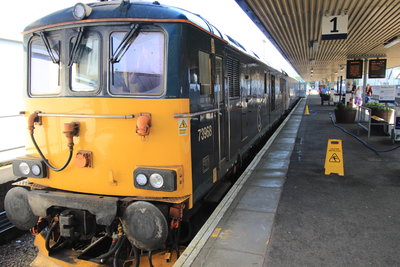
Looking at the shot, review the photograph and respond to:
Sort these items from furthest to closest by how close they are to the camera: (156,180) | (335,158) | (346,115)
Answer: (346,115), (335,158), (156,180)

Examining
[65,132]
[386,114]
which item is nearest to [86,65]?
[65,132]

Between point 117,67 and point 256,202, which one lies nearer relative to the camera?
point 117,67

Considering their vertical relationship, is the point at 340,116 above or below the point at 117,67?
below

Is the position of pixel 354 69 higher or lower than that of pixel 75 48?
higher

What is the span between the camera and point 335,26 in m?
10.0

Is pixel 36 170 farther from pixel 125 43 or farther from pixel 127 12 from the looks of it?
pixel 127 12

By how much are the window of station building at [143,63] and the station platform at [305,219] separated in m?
1.95

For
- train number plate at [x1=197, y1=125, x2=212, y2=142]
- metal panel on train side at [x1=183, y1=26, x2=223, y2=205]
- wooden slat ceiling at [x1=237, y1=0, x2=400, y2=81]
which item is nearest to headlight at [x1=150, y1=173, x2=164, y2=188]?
metal panel on train side at [x1=183, y1=26, x2=223, y2=205]

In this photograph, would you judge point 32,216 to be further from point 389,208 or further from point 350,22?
point 350,22

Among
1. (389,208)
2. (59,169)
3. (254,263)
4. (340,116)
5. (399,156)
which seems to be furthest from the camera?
(340,116)

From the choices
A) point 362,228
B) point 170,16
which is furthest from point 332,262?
point 170,16

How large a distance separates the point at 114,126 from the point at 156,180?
30.3 inches

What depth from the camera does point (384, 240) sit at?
4.03 m

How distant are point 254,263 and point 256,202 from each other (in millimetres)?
1930
